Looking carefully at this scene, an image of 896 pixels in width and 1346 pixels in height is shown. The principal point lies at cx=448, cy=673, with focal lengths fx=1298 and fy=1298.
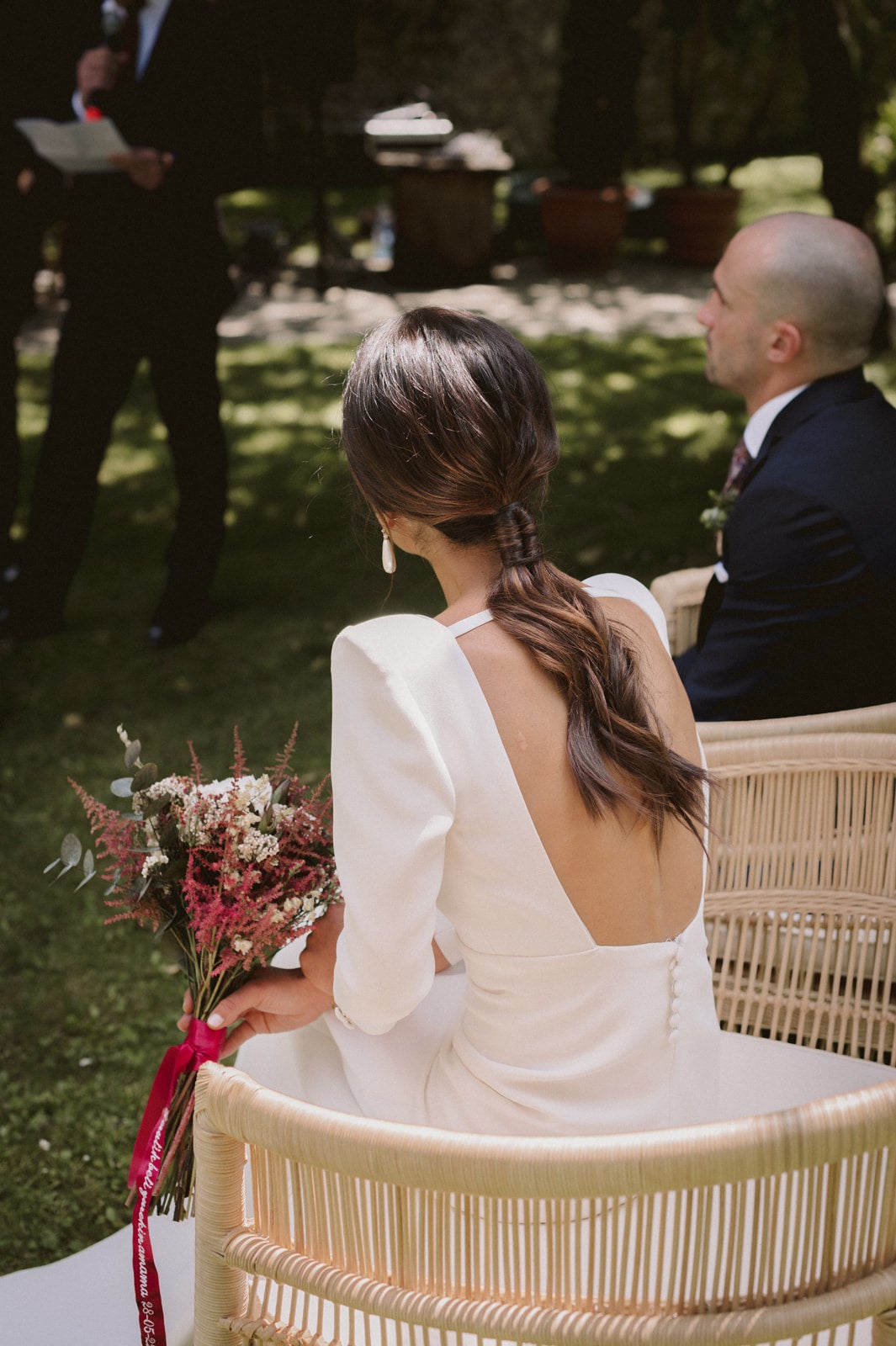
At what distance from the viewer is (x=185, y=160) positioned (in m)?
4.97

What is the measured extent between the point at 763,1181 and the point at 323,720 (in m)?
3.65

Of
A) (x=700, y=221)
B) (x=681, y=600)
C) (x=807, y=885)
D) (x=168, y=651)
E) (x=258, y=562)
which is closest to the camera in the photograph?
(x=807, y=885)

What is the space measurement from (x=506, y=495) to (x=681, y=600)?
171cm

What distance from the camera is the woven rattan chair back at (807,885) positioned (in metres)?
2.26

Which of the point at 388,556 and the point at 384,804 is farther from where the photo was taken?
the point at 388,556

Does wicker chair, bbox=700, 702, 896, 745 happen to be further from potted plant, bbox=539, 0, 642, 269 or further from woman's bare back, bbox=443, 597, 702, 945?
potted plant, bbox=539, 0, 642, 269

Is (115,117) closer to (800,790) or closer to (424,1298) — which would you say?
(800,790)

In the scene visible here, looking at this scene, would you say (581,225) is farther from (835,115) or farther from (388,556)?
(388,556)

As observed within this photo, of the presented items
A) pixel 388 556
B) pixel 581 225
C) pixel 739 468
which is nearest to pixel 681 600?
pixel 739 468

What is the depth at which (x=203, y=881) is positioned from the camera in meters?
1.81

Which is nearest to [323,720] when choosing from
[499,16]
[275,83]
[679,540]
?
[679,540]

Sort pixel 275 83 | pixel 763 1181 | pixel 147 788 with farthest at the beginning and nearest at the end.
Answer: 1. pixel 275 83
2. pixel 147 788
3. pixel 763 1181

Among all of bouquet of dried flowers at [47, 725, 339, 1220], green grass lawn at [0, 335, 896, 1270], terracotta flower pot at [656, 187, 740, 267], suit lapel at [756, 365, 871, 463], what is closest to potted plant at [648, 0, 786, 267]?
terracotta flower pot at [656, 187, 740, 267]

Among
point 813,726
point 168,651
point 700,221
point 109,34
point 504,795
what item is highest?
point 109,34
